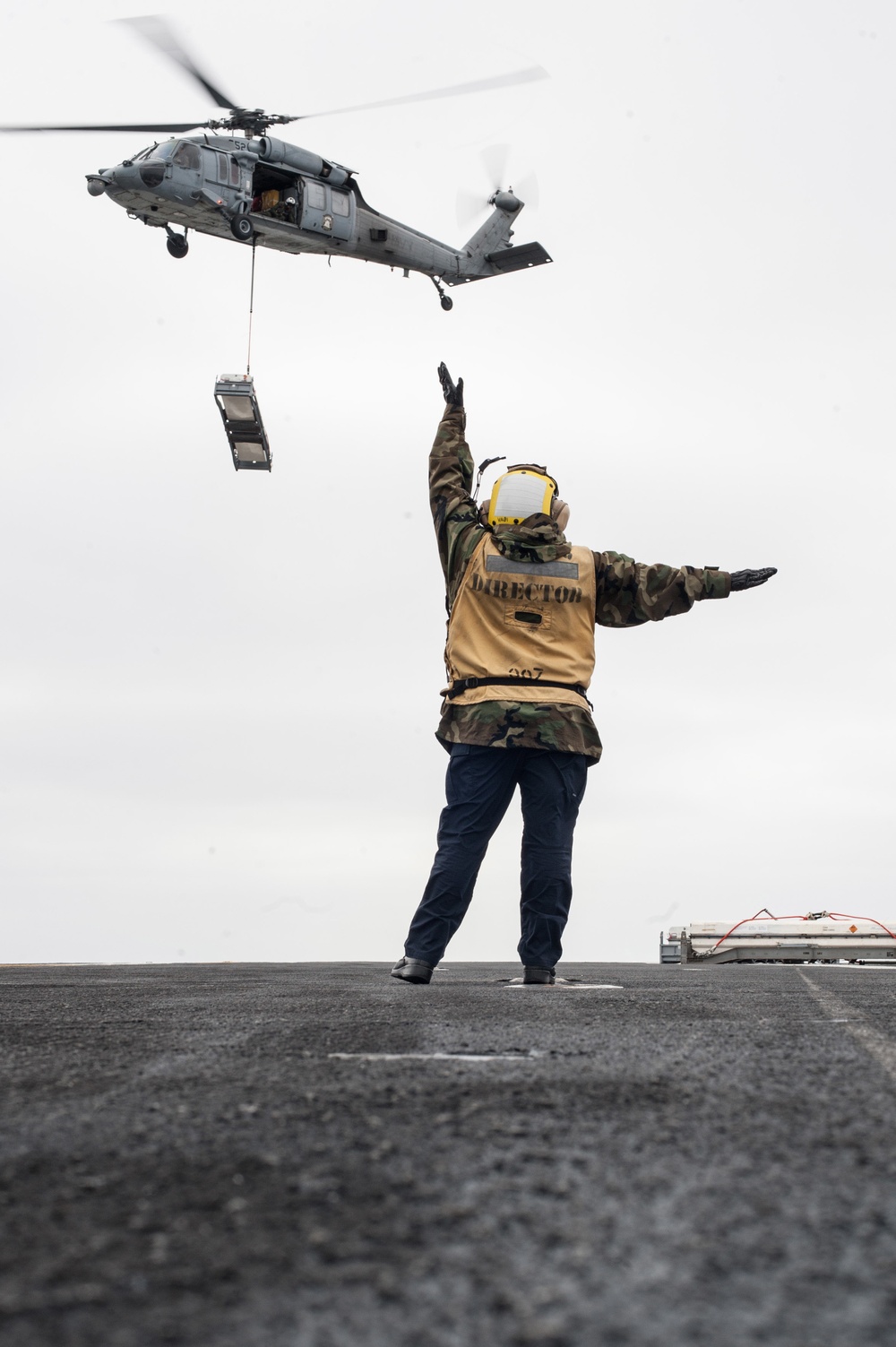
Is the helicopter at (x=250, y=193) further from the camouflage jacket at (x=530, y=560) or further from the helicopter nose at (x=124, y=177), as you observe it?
the camouflage jacket at (x=530, y=560)

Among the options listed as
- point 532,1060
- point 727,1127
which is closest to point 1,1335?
point 727,1127

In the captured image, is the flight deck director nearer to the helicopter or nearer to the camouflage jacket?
the camouflage jacket

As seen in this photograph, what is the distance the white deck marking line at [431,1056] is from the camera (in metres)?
2.41

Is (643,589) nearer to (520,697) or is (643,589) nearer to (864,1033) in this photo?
(520,697)

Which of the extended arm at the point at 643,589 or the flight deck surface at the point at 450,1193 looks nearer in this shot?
the flight deck surface at the point at 450,1193

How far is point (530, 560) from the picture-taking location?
5.86 m

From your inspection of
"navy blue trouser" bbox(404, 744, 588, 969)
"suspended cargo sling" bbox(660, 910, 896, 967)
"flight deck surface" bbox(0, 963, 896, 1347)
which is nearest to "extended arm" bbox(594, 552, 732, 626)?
"navy blue trouser" bbox(404, 744, 588, 969)

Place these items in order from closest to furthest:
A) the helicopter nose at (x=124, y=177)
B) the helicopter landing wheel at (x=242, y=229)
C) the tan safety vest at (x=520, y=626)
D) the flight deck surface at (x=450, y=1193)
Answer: the flight deck surface at (x=450, y=1193) → the tan safety vest at (x=520, y=626) → the helicopter nose at (x=124, y=177) → the helicopter landing wheel at (x=242, y=229)

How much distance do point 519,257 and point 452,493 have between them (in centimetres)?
1875

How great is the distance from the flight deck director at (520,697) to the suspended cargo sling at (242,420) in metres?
6.85

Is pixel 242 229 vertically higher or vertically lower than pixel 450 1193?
higher

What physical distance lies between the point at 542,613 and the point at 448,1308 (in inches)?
192

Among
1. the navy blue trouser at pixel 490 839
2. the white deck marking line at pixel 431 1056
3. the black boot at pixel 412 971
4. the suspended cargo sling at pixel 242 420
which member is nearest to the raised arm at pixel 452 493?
the navy blue trouser at pixel 490 839

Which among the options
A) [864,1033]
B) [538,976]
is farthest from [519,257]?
[864,1033]
